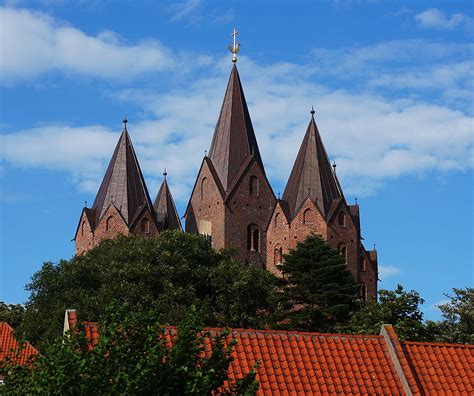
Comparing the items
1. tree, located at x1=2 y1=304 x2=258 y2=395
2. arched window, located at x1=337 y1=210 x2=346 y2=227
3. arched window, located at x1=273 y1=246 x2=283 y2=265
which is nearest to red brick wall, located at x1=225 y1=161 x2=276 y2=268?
arched window, located at x1=273 y1=246 x2=283 y2=265

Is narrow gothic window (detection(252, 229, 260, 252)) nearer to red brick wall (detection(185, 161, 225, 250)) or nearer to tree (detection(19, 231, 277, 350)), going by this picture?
red brick wall (detection(185, 161, 225, 250))

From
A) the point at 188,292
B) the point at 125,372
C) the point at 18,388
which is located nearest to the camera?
the point at 125,372

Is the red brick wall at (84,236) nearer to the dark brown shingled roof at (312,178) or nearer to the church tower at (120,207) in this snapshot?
the church tower at (120,207)

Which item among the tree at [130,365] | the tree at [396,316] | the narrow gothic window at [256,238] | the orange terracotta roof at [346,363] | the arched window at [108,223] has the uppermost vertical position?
the narrow gothic window at [256,238]

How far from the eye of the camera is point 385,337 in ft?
65.2

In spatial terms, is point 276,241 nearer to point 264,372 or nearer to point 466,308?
point 466,308

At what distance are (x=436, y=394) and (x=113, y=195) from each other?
59.1 meters

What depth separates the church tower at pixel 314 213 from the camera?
76.4 m

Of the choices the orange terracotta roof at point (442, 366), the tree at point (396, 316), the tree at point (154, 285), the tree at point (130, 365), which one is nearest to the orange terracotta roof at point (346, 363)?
the orange terracotta roof at point (442, 366)

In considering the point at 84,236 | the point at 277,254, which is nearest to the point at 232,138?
the point at 277,254

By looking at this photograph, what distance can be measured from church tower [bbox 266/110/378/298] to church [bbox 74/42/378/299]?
0.07 metres

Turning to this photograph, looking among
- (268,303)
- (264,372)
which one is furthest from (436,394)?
(268,303)

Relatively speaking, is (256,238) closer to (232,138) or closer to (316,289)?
(232,138)

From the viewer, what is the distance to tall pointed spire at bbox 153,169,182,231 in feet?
263
